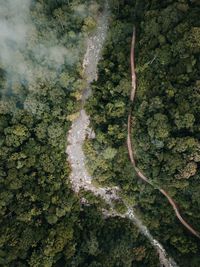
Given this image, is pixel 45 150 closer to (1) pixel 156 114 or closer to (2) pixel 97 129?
(2) pixel 97 129

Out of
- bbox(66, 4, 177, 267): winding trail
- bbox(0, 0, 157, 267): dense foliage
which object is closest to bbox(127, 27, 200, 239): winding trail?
bbox(0, 0, 157, 267): dense foliage

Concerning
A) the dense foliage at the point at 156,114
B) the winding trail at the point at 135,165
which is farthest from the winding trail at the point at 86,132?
the winding trail at the point at 135,165

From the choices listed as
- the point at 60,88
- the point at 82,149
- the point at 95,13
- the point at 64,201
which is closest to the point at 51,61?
the point at 60,88

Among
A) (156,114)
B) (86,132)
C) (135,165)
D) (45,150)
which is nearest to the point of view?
(156,114)

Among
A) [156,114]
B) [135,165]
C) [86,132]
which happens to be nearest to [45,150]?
[86,132]

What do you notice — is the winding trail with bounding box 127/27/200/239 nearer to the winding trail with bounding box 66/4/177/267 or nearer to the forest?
the forest

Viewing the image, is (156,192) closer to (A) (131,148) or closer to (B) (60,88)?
(A) (131,148)
